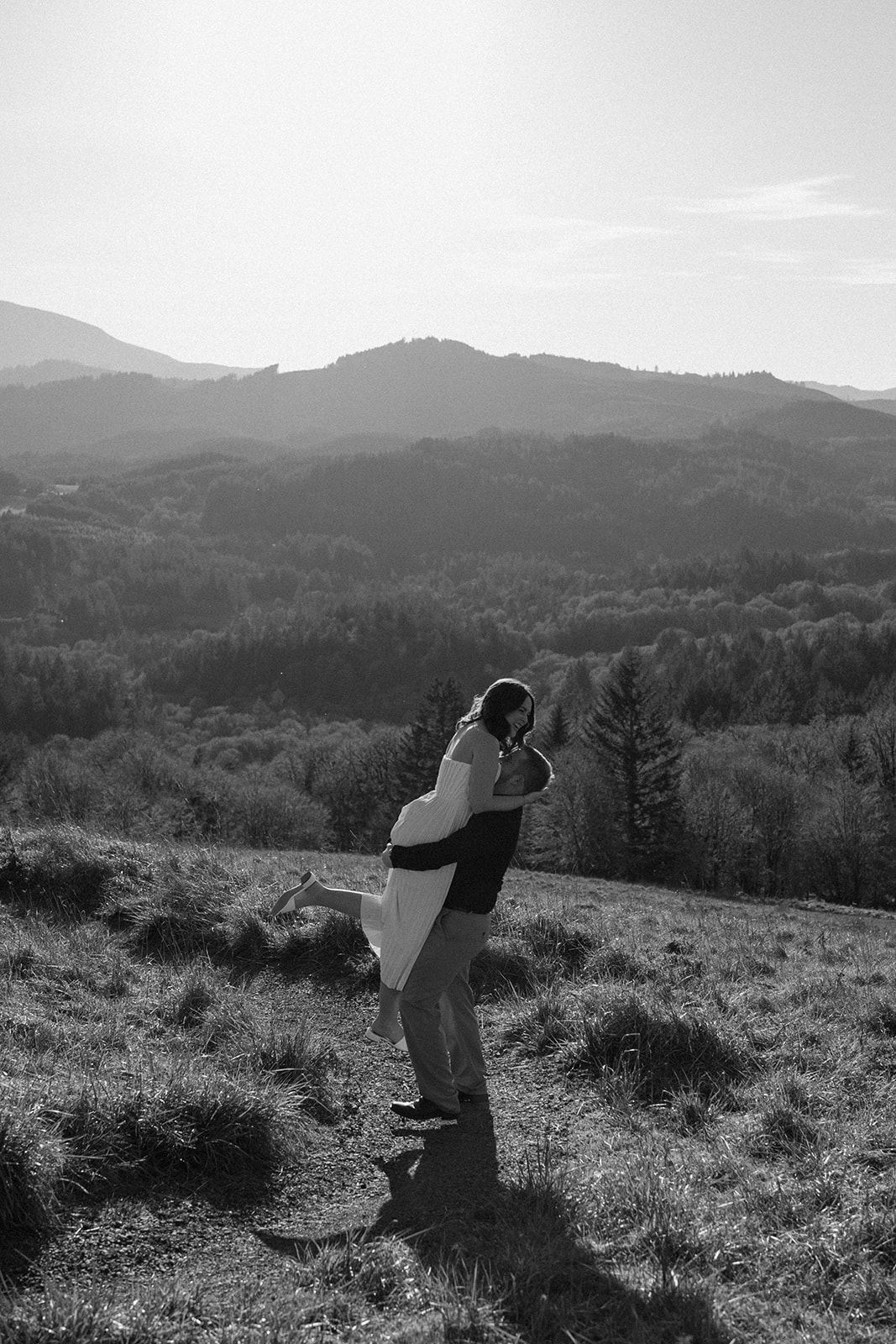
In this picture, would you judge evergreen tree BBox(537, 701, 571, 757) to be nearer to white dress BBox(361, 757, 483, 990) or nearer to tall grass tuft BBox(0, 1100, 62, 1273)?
white dress BBox(361, 757, 483, 990)

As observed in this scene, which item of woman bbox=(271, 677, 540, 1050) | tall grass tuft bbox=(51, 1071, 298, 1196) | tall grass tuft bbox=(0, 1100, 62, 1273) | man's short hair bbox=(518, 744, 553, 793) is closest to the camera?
tall grass tuft bbox=(0, 1100, 62, 1273)

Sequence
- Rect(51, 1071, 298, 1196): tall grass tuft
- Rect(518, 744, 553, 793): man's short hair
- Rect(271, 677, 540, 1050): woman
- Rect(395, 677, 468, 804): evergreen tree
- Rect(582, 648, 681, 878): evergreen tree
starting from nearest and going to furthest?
Rect(51, 1071, 298, 1196): tall grass tuft, Rect(271, 677, 540, 1050): woman, Rect(518, 744, 553, 793): man's short hair, Rect(582, 648, 681, 878): evergreen tree, Rect(395, 677, 468, 804): evergreen tree

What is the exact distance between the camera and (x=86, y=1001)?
5.97 m

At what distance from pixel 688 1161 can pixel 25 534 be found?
19526 centimetres

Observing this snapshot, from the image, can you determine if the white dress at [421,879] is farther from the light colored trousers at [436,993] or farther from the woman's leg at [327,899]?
the woman's leg at [327,899]

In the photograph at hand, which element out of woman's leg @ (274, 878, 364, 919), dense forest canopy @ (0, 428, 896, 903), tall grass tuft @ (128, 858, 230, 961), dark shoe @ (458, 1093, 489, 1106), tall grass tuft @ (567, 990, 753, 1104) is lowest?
dense forest canopy @ (0, 428, 896, 903)

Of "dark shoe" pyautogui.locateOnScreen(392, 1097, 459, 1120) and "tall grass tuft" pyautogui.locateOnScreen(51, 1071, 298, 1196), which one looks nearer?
"tall grass tuft" pyautogui.locateOnScreen(51, 1071, 298, 1196)

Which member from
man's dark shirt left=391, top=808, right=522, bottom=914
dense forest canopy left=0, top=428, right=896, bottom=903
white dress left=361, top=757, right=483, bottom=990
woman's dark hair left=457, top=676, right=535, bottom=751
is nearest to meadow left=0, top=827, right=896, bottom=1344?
white dress left=361, top=757, right=483, bottom=990

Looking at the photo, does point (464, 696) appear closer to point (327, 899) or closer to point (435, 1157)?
point (327, 899)

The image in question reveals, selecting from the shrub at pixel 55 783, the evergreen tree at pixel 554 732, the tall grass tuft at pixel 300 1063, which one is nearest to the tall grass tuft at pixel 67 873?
the tall grass tuft at pixel 300 1063

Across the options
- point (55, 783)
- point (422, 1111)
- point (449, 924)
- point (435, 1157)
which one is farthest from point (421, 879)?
point (55, 783)

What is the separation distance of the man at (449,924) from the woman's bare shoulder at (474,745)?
0.16 metres

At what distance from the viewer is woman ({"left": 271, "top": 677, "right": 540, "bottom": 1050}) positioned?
4973 mm

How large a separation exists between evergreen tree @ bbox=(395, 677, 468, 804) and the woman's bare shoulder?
49701 millimetres
